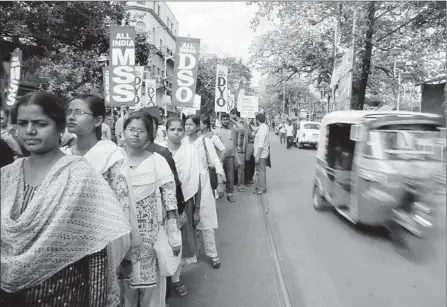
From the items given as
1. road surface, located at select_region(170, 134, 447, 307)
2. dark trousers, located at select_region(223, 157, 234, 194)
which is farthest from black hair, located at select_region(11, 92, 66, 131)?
dark trousers, located at select_region(223, 157, 234, 194)

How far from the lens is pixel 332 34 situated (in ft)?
23.7

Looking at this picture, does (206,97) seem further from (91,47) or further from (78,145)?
(78,145)

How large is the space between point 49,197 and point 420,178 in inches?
101

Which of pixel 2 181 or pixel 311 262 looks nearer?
pixel 2 181

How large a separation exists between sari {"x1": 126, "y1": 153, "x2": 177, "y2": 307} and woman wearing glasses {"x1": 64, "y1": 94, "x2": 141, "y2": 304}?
7.6 inches

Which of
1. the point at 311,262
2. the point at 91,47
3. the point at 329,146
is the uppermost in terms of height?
the point at 91,47

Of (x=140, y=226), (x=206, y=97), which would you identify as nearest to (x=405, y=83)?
(x=140, y=226)

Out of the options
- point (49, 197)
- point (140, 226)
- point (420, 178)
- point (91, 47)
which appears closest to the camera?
point (49, 197)

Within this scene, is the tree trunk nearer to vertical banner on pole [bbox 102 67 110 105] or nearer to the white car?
the white car

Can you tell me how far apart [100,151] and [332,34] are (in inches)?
247

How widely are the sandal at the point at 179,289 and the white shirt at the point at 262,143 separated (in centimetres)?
446

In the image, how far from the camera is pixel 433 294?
2.89 metres

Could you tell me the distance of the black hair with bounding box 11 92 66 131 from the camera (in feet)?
4.88

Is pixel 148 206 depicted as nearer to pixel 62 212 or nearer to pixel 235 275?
pixel 62 212
